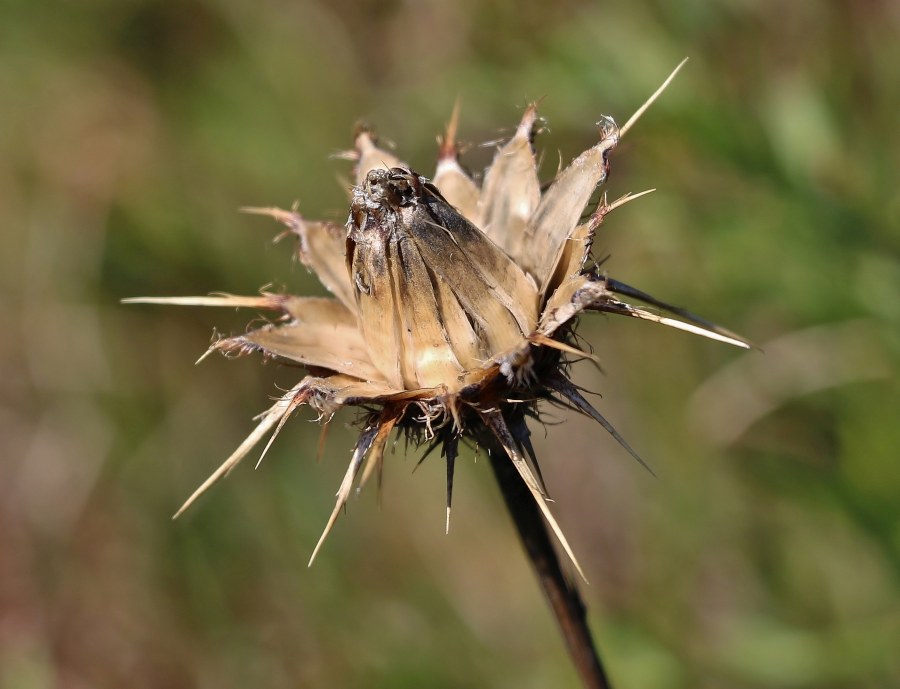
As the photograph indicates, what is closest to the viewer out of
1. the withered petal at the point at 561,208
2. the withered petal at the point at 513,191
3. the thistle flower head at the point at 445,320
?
the thistle flower head at the point at 445,320

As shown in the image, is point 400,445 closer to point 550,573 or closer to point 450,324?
point 550,573

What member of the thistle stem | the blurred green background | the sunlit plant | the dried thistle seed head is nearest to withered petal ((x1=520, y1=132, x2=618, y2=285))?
the sunlit plant

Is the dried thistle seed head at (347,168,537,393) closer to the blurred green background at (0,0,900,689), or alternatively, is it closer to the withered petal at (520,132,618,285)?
the withered petal at (520,132,618,285)

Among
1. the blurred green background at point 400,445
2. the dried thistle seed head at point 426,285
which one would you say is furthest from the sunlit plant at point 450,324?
the blurred green background at point 400,445

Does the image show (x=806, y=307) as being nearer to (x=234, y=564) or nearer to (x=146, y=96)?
(x=234, y=564)

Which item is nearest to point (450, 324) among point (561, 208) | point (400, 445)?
point (561, 208)

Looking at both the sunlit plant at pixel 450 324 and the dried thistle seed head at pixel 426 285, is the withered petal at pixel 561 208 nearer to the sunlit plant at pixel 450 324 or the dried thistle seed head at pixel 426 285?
the sunlit plant at pixel 450 324

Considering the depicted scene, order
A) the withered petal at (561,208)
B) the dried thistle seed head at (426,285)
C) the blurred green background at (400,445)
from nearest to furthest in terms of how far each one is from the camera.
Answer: the dried thistle seed head at (426,285), the withered petal at (561,208), the blurred green background at (400,445)
